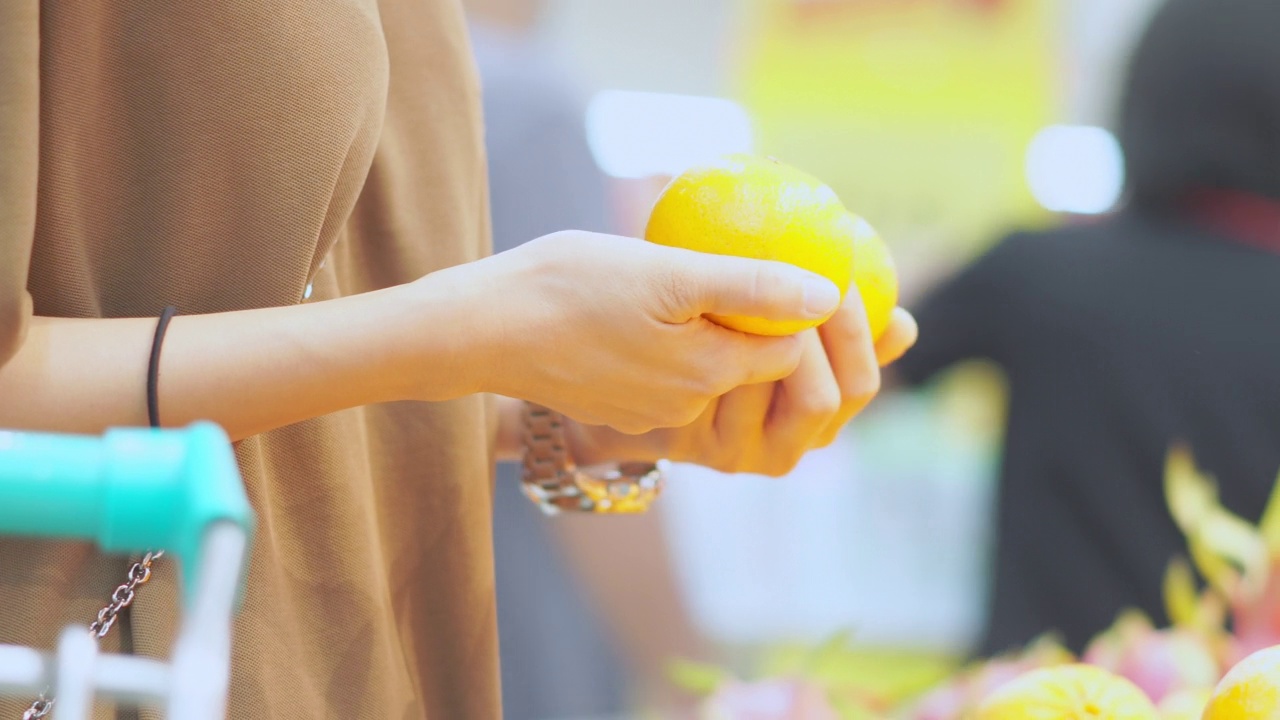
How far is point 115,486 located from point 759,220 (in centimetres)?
47

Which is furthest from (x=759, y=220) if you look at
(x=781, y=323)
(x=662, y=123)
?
(x=662, y=123)

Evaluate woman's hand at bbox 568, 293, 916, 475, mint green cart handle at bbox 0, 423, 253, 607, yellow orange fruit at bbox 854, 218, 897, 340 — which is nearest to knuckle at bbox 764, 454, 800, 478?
woman's hand at bbox 568, 293, 916, 475

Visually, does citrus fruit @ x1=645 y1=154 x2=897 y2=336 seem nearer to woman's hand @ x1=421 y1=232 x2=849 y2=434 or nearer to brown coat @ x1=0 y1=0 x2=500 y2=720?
woman's hand @ x1=421 y1=232 x2=849 y2=434

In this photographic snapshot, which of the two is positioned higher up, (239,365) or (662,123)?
(239,365)

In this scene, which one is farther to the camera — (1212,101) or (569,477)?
(1212,101)

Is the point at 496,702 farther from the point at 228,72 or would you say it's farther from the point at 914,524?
the point at 914,524

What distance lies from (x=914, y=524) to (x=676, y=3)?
1.86 metres

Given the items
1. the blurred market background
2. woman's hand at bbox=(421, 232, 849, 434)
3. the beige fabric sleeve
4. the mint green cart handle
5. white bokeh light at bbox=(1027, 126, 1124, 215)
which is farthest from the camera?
white bokeh light at bbox=(1027, 126, 1124, 215)

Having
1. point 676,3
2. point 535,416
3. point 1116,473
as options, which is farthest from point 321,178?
point 676,3

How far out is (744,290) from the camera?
2.24 feet

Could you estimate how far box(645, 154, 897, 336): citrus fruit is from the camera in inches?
29.6

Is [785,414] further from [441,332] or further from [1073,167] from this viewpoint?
[1073,167]

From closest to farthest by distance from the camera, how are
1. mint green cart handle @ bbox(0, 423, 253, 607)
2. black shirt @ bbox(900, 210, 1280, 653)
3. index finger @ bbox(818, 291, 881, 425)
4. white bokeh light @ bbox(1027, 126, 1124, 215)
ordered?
mint green cart handle @ bbox(0, 423, 253, 607), index finger @ bbox(818, 291, 881, 425), black shirt @ bbox(900, 210, 1280, 653), white bokeh light @ bbox(1027, 126, 1124, 215)

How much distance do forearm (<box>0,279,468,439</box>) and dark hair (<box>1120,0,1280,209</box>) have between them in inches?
52.9
